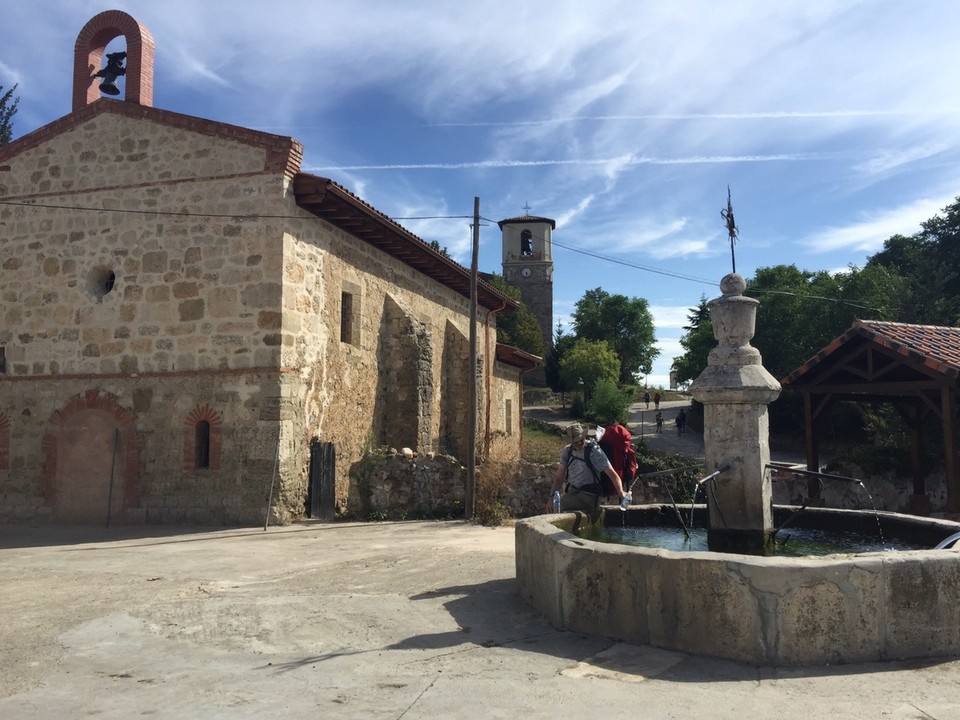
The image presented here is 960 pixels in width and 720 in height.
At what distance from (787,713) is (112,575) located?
6558 mm

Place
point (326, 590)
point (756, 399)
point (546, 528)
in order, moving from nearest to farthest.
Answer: point (546, 528), point (756, 399), point (326, 590)

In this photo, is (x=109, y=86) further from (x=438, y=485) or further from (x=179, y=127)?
(x=438, y=485)

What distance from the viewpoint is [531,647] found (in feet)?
15.2

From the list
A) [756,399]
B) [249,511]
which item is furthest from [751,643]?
[249,511]

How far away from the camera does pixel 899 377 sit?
12.6 metres

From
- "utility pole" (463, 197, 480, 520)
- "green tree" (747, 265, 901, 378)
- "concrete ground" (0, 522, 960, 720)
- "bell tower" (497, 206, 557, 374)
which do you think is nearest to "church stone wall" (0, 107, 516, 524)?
"utility pole" (463, 197, 480, 520)

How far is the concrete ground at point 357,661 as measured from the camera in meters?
3.61

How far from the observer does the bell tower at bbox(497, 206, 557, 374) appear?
57406mm

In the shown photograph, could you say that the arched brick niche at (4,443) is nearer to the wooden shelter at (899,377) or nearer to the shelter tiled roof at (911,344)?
the wooden shelter at (899,377)

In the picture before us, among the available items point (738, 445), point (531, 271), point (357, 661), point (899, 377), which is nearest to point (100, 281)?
point (357, 661)

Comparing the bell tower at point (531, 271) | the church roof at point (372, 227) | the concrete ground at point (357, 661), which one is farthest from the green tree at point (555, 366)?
the concrete ground at point (357, 661)

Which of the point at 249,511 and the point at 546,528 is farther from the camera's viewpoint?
the point at 249,511

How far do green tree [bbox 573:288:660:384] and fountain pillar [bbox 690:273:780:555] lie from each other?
5722cm

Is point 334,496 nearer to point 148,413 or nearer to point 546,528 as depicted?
point 148,413
